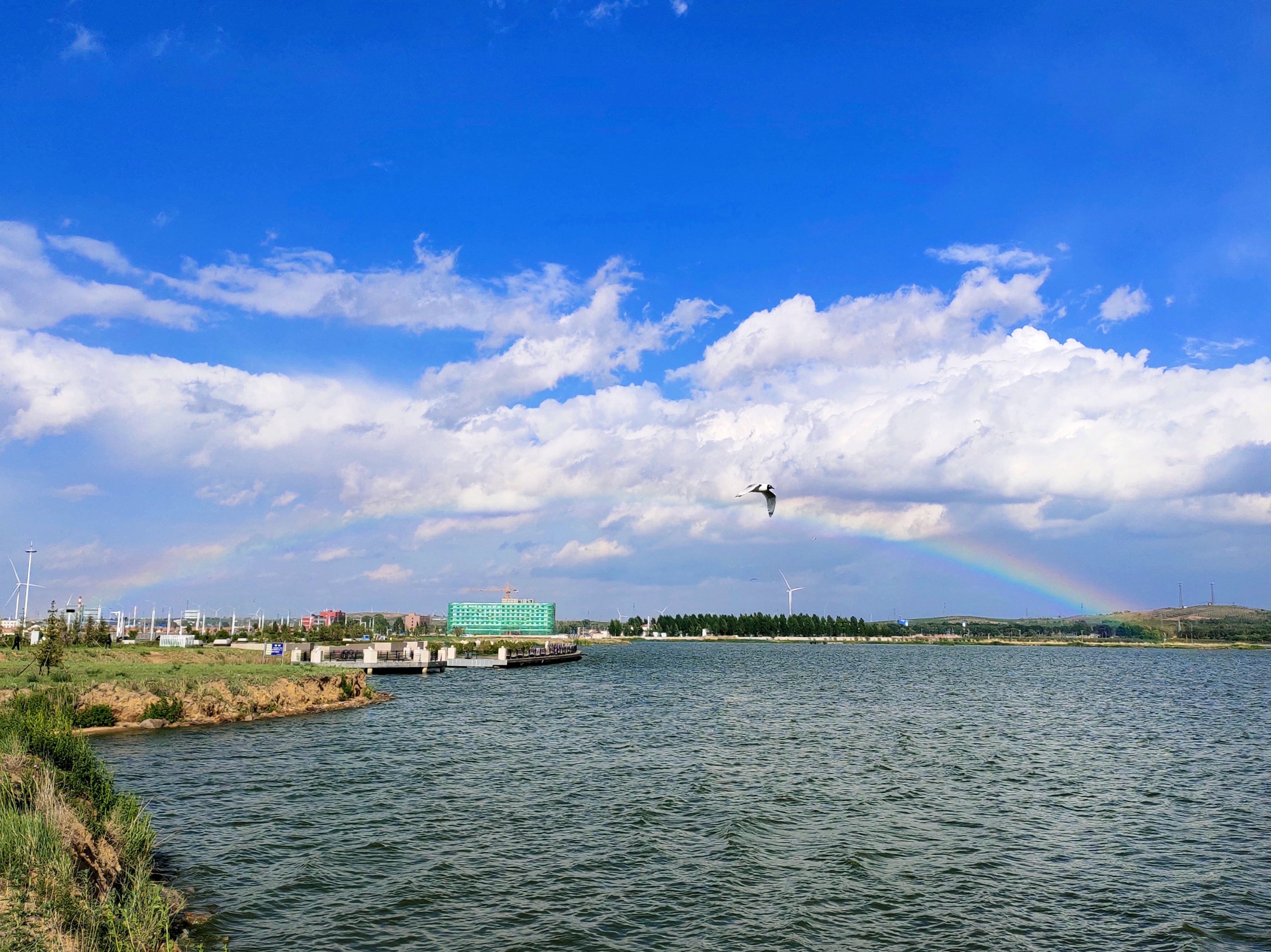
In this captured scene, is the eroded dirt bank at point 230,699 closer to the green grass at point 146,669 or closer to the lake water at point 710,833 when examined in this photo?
the green grass at point 146,669

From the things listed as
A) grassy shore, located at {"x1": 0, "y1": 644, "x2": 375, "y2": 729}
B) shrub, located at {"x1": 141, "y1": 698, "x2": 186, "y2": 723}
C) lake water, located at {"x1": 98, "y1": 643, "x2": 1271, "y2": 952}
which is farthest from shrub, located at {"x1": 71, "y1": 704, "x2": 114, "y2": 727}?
lake water, located at {"x1": 98, "y1": 643, "x2": 1271, "y2": 952}

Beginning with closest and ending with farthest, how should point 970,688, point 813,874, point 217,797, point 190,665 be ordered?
point 813,874 → point 217,797 → point 190,665 → point 970,688

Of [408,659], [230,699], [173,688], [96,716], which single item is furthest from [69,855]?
[408,659]

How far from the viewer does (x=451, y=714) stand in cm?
6512

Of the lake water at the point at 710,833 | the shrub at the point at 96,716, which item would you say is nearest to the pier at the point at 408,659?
the shrub at the point at 96,716

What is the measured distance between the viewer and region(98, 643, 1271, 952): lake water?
2064 cm

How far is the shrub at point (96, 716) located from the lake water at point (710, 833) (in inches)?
133

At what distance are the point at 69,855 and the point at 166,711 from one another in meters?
38.6

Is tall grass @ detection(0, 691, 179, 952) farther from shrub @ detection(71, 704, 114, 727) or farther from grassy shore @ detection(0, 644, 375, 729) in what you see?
shrub @ detection(71, 704, 114, 727)

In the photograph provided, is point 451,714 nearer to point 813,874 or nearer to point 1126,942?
point 813,874

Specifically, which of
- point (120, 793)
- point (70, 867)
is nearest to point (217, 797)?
point (120, 793)

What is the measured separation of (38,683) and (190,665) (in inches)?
958

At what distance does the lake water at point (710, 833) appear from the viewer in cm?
2064

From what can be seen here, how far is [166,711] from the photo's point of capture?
51562 mm
